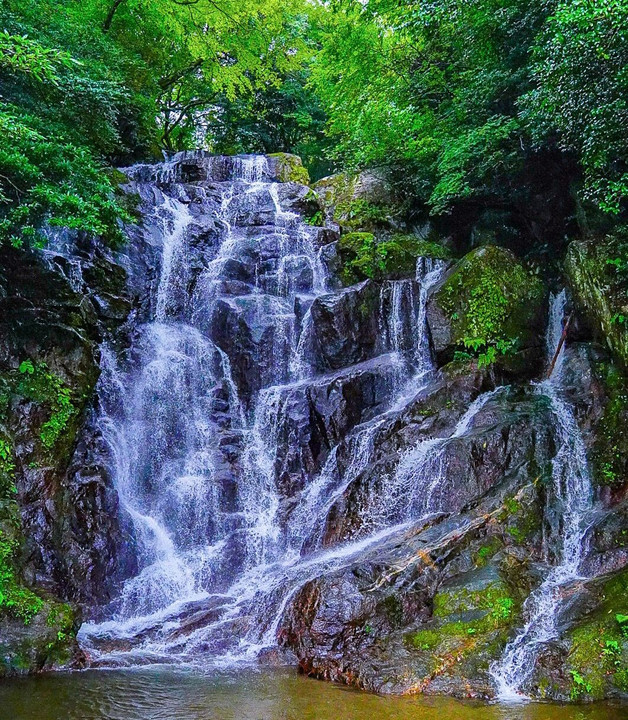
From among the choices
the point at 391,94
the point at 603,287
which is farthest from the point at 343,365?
the point at 391,94

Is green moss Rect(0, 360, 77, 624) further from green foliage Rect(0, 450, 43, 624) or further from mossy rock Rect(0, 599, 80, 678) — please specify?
mossy rock Rect(0, 599, 80, 678)

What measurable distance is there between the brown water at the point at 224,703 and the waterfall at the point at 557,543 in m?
0.59

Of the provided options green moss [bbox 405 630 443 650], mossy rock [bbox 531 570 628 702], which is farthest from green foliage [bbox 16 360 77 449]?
mossy rock [bbox 531 570 628 702]

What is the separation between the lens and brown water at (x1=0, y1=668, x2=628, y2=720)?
5367 mm

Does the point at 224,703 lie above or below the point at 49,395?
below

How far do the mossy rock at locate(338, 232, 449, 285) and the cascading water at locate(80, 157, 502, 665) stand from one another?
0.55m

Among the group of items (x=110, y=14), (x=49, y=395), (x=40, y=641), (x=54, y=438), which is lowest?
(x=40, y=641)

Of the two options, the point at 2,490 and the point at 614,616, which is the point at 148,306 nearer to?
the point at 2,490

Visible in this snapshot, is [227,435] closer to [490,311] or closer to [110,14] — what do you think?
[490,311]

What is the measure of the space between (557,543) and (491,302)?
5810 millimetres

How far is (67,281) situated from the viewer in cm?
1110

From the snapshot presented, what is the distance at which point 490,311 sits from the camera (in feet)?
40.2

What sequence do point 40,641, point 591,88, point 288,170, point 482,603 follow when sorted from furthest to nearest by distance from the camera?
1. point 288,170
2. point 591,88
3. point 482,603
4. point 40,641

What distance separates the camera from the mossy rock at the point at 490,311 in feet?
39.3
